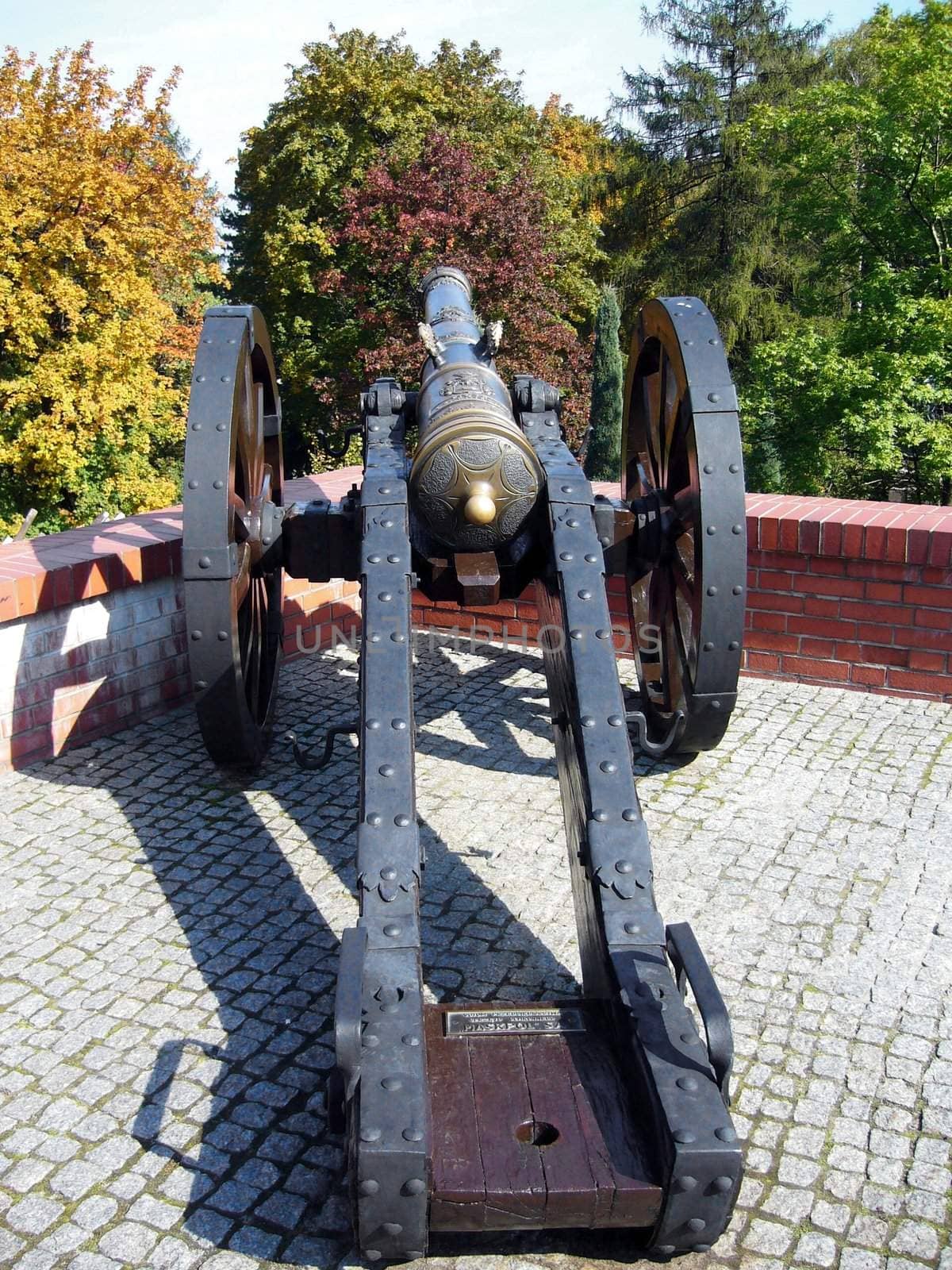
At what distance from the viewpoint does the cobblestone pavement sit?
2.20m

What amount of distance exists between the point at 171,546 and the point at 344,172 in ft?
52.0

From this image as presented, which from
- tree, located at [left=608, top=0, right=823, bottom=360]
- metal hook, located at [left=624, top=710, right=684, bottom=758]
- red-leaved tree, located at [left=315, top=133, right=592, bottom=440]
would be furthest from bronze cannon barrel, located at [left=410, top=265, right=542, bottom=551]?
tree, located at [left=608, top=0, right=823, bottom=360]

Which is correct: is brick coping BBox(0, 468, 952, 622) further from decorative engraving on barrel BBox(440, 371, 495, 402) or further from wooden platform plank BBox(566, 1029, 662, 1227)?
wooden platform plank BBox(566, 1029, 662, 1227)

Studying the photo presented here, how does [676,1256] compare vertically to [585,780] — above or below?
below

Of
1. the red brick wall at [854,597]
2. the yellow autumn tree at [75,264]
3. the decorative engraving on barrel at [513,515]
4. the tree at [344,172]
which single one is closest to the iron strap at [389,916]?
the decorative engraving on barrel at [513,515]

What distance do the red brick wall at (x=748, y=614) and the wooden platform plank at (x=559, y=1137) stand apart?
282cm

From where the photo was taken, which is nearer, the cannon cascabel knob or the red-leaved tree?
the cannon cascabel knob

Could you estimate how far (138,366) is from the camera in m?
16.4

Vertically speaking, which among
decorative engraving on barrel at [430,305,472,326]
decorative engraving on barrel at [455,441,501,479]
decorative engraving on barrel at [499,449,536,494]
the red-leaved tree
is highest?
the red-leaved tree

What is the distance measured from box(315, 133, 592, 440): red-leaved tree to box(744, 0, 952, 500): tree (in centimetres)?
A: 325

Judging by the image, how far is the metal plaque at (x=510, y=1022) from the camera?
7.85ft

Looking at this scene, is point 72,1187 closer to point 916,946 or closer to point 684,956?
point 684,956

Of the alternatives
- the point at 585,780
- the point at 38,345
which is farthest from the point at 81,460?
the point at 585,780

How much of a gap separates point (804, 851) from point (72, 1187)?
2.38 meters
